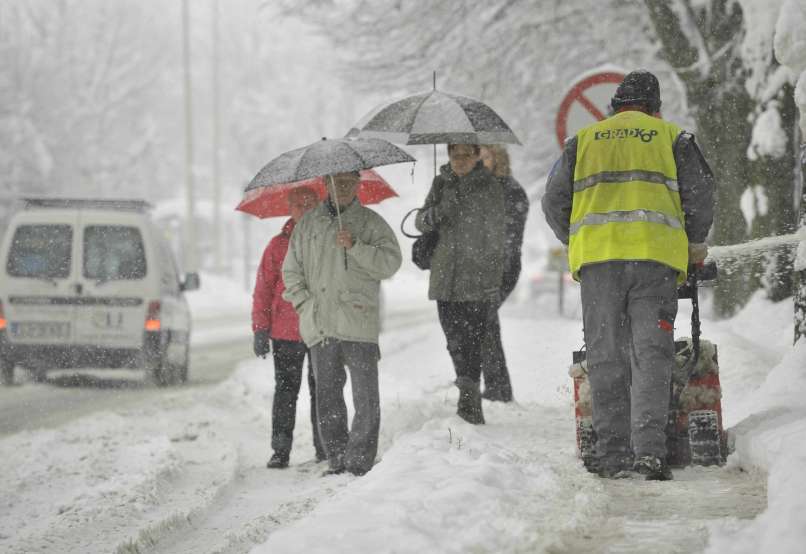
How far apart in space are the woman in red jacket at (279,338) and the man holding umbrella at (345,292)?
691mm

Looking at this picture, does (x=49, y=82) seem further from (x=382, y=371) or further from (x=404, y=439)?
(x=404, y=439)

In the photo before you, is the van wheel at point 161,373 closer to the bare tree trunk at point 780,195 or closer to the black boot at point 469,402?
the black boot at point 469,402

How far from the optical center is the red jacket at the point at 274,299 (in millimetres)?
7688

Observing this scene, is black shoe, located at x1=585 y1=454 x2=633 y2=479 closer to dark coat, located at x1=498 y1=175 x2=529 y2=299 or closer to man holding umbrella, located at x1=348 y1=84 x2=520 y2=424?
man holding umbrella, located at x1=348 y1=84 x2=520 y2=424

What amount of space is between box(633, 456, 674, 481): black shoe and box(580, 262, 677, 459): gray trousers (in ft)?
0.11

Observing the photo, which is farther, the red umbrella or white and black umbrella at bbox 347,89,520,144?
the red umbrella

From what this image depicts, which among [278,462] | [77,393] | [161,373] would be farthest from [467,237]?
A: [161,373]

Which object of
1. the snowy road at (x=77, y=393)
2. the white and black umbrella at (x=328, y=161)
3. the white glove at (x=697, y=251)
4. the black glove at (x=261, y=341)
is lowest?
the snowy road at (x=77, y=393)

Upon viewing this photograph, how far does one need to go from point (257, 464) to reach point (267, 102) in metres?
52.7

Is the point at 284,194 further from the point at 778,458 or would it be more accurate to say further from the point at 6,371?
the point at 6,371

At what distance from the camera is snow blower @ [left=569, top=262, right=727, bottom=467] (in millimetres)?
5801

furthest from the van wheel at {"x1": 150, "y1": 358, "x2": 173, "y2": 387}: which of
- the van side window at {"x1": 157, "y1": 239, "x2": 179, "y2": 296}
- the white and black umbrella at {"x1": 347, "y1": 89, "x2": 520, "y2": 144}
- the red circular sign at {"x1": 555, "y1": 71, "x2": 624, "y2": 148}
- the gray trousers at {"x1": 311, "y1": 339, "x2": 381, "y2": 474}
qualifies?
the gray trousers at {"x1": 311, "y1": 339, "x2": 381, "y2": 474}

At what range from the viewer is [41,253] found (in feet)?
41.9

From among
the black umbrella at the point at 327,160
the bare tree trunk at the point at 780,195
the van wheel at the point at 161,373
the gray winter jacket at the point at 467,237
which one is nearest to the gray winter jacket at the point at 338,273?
the black umbrella at the point at 327,160
